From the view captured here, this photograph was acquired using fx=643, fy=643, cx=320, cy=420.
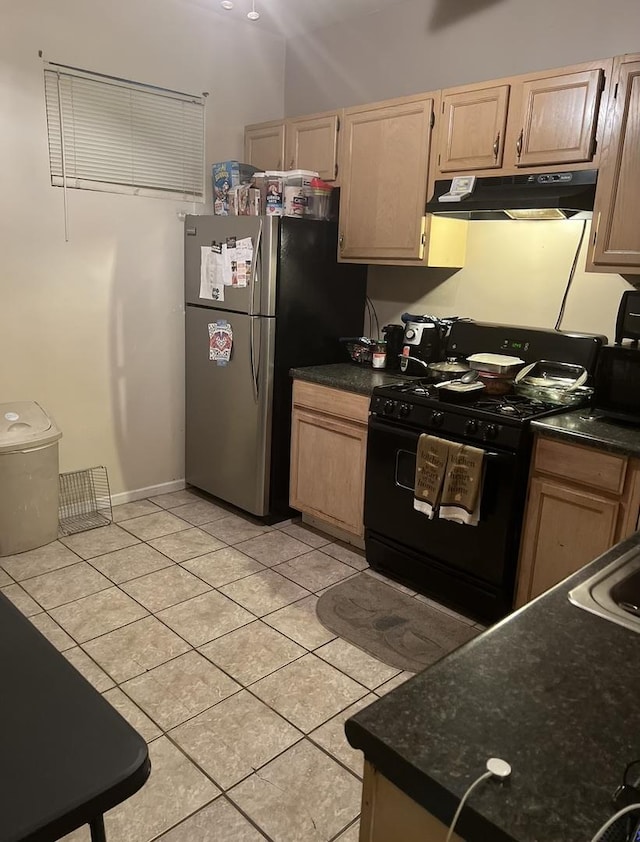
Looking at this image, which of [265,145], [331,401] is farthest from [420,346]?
[265,145]

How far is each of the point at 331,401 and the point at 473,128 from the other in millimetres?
1433

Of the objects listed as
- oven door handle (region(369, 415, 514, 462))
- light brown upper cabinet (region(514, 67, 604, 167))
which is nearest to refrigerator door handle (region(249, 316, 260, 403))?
oven door handle (region(369, 415, 514, 462))

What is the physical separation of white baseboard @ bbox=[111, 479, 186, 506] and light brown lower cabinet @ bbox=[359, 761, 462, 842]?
3.32 metres

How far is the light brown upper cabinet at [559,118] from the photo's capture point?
252cm

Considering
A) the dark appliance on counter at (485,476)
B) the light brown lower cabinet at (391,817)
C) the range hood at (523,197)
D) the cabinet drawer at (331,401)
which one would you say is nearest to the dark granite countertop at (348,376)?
the cabinet drawer at (331,401)

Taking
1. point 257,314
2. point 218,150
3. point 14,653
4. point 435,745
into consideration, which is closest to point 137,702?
point 14,653

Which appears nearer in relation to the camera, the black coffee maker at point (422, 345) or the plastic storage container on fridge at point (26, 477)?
the plastic storage container on fridge at point (26, 477)

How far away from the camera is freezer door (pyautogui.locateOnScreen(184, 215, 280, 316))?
10.9ft

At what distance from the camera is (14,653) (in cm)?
109

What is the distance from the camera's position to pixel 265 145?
3.90 m

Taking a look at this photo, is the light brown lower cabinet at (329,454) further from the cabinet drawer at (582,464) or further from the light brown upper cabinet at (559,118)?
the light brown upper cabinet at (559,118)

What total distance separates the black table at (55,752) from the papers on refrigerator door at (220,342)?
2654mm

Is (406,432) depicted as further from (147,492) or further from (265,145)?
(265,145)

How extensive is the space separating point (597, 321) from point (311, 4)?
7.78 ft
